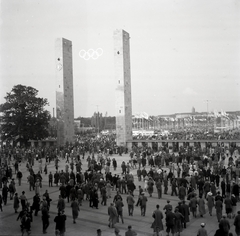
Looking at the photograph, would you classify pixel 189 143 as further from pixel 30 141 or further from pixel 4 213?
pixel 4 213

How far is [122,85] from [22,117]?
14.1 meters

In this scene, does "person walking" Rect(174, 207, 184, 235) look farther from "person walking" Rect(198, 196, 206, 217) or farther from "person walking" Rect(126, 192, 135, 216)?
"person walking" Rect(126, 192, 135, 216)

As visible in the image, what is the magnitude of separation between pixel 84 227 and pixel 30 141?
34487mm

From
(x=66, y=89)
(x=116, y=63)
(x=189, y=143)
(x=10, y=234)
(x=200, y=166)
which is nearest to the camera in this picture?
(x=10, y=234)

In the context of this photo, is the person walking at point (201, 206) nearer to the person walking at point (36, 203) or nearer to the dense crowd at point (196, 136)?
the person walking at point (36, 203)

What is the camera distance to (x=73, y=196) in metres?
12.3

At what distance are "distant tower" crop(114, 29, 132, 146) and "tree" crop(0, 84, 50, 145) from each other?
34.7 feet

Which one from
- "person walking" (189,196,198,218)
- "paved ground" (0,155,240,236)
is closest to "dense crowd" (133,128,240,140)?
"person walking" (189,196,198,218)

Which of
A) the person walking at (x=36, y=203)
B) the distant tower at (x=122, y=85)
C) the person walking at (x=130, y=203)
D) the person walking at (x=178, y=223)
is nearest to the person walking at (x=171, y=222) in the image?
the person walking at (x=178, y=223)

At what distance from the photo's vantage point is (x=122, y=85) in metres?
38.5

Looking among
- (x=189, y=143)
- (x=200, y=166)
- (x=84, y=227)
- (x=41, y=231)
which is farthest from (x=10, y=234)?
(x=189, y=143)

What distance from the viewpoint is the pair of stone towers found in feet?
126

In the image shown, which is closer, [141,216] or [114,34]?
[141,216]

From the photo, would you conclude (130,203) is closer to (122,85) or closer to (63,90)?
(122,85)
